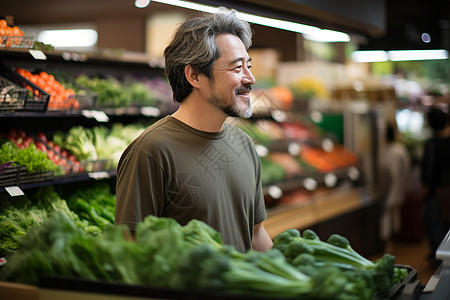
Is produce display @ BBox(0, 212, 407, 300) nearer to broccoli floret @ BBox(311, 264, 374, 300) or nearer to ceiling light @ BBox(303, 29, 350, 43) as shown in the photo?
broccoli floret @ BBox(311, 264, 374, 300)

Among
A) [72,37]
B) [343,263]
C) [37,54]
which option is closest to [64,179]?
[37,54]

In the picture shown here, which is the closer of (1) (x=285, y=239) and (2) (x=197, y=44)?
(1) (x=285, y=239)

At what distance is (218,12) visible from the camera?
2611 millimetres

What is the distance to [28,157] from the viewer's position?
12.4 feet

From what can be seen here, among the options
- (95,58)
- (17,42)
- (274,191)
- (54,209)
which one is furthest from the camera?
(274,191)

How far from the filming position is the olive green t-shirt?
90.8 inches

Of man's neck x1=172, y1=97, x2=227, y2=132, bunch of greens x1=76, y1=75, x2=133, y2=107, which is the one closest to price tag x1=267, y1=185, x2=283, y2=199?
bunch of greens x1=76, y1=75, x2=133, y2=107

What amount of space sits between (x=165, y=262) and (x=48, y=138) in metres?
3.48

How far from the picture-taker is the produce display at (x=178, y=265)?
1.45m

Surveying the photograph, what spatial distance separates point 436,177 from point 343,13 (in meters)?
3.31

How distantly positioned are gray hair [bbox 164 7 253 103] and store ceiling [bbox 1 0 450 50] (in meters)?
0.65

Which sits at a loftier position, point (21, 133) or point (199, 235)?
point (21, 133)

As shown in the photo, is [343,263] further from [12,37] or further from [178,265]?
[12,37]

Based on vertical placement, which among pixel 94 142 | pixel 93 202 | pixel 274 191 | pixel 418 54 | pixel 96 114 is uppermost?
pixel 418 54
